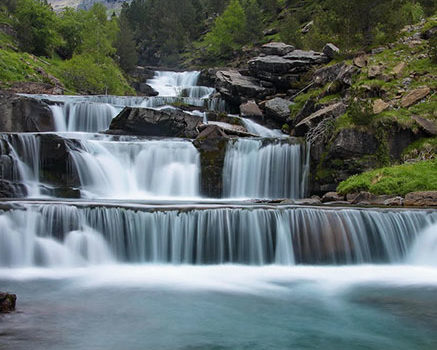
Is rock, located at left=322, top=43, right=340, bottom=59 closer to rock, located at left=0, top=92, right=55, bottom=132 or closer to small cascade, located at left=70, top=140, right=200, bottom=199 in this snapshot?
small cascade, located at left=70, top=140, right=200, bottom=199

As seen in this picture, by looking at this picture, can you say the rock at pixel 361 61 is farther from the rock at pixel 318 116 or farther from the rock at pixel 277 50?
the rock at pixel 277 50

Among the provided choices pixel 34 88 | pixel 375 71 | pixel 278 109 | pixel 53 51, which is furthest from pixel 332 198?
pixel 53 51

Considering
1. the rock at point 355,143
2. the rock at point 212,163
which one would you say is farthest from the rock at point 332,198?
the rock at point 212,163

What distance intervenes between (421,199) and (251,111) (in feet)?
48.9

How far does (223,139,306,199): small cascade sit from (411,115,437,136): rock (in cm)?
543

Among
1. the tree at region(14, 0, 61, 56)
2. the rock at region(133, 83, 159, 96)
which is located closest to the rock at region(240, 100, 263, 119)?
the rock at region(133, 83, 159, 96)

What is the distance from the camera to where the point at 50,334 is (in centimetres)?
779

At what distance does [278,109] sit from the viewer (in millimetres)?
29328

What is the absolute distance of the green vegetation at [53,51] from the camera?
3622cm

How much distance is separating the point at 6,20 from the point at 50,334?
144 feet

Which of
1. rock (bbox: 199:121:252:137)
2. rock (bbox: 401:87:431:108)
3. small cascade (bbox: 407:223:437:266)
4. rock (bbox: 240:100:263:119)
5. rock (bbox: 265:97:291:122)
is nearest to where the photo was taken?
small cascade (bbox: 407:223:437:266)

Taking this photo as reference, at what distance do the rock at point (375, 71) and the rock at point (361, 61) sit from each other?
74 cm

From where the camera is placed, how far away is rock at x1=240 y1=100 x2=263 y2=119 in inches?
1188

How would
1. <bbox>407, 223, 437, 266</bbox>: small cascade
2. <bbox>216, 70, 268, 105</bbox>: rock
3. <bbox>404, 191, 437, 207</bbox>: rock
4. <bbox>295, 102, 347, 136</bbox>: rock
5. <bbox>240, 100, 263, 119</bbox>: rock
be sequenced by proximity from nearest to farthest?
<bbox>407, 223, 437, 266</bbox>: small cascade
<bbox>404, 191, 437, 207</bbox>: rock
<bbox>295, 102, 347, 136</bbox>: rock
<bbox>240, 100, 263, 119</bbox>: rock
<bbox>216, 70, 268, 105</bbox>: rock
